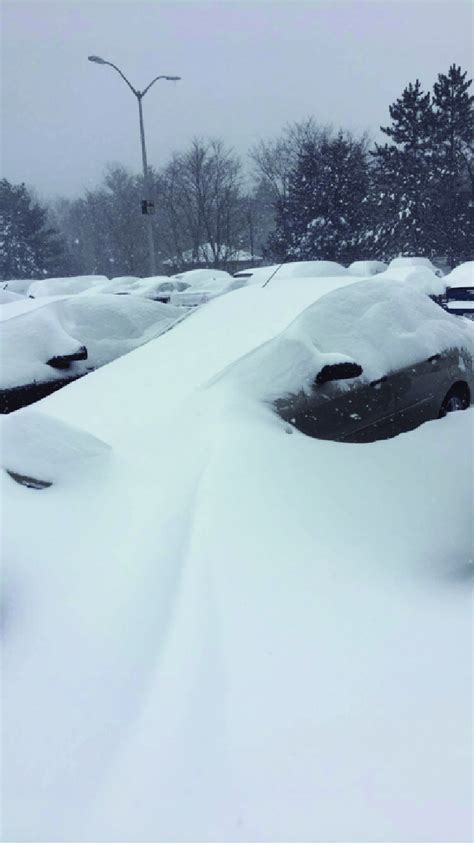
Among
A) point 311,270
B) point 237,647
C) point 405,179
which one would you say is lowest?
point 237,647

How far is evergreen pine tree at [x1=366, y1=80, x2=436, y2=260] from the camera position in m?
37.6

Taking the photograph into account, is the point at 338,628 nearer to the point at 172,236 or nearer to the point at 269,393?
the point at 269,393

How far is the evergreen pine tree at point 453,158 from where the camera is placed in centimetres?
3753

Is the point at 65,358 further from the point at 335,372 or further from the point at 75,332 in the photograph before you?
the point at 335,372

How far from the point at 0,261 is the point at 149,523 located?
177ft

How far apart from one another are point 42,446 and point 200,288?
1482 centimetres

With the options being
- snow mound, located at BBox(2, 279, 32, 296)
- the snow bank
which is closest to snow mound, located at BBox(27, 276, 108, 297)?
snow mound, located at BBox(2, 279, 32, 296)

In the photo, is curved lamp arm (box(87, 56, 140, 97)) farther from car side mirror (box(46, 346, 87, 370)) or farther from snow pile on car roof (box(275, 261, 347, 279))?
car side mirror (box(46, 346, 87, 370))

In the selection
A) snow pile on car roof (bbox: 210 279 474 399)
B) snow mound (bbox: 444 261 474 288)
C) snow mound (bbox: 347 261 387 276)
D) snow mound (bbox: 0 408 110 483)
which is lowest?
snow mound (bbox: 347 261 387 276)

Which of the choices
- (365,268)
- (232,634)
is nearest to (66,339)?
(232,634)

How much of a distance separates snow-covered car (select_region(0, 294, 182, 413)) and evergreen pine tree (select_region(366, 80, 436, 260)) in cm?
3213

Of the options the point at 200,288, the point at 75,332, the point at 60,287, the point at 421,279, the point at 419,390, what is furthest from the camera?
the point at 60,287

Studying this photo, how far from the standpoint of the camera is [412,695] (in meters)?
2.22

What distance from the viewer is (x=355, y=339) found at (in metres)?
4.98
